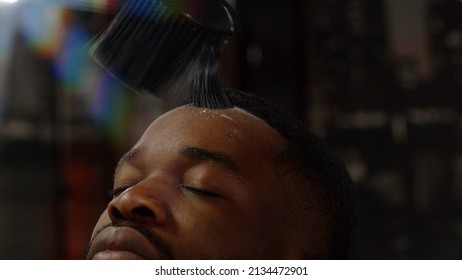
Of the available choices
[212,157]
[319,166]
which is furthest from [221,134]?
[319,166]

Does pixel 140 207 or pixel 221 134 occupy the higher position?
pixel 221 134

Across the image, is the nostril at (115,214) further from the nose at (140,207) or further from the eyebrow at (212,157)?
the eyebrow at (212,157)

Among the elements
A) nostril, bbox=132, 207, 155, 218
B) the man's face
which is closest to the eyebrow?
the man's face

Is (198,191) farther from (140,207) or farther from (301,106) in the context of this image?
(301,106)

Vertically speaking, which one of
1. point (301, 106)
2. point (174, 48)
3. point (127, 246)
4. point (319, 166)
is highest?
point (174, 48)

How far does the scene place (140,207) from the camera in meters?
1.07

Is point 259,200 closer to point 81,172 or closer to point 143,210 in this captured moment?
point 143,210

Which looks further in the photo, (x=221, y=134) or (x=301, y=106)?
(x=301, y=106)

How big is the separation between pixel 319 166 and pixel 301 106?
0.55ft

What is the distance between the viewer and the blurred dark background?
1.24m
